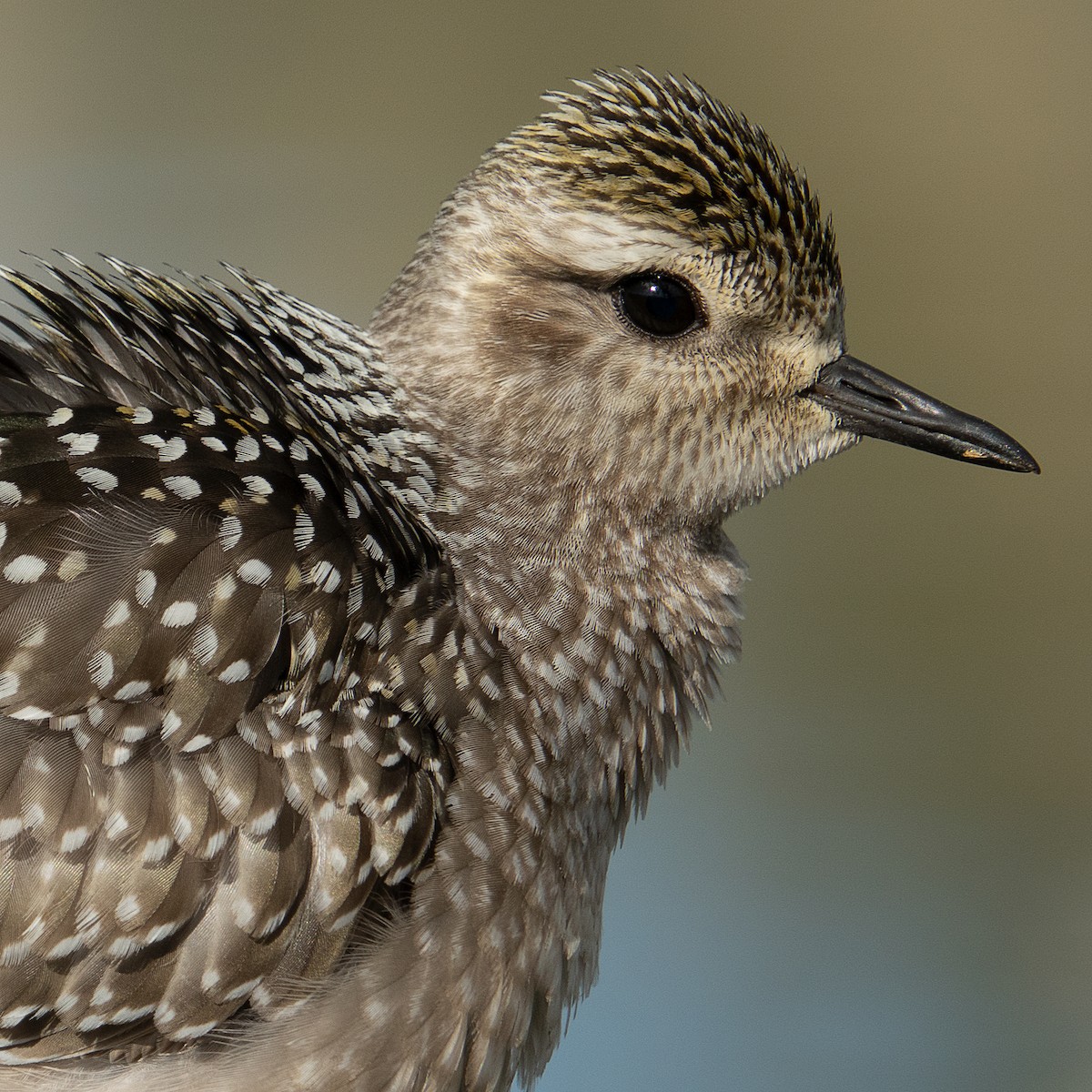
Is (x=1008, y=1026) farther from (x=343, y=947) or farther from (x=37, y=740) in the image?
(x=37, y=740)

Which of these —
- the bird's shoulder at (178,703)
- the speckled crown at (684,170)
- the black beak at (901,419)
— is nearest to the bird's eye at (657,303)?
the speckled crown at (684,170)

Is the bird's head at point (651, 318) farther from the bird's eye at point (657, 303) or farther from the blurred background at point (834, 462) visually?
the blurred background at point (834, 462)

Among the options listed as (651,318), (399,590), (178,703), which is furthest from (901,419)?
(178,703)

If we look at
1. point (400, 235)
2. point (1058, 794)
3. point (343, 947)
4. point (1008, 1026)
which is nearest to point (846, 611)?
point (1058, 794)

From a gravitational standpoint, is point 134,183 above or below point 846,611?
below

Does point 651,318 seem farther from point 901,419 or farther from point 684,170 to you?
point 901,419

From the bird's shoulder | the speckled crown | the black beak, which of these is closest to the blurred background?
the black beak

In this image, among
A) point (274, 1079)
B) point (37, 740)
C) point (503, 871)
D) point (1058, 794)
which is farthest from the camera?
point (1058, 794)
